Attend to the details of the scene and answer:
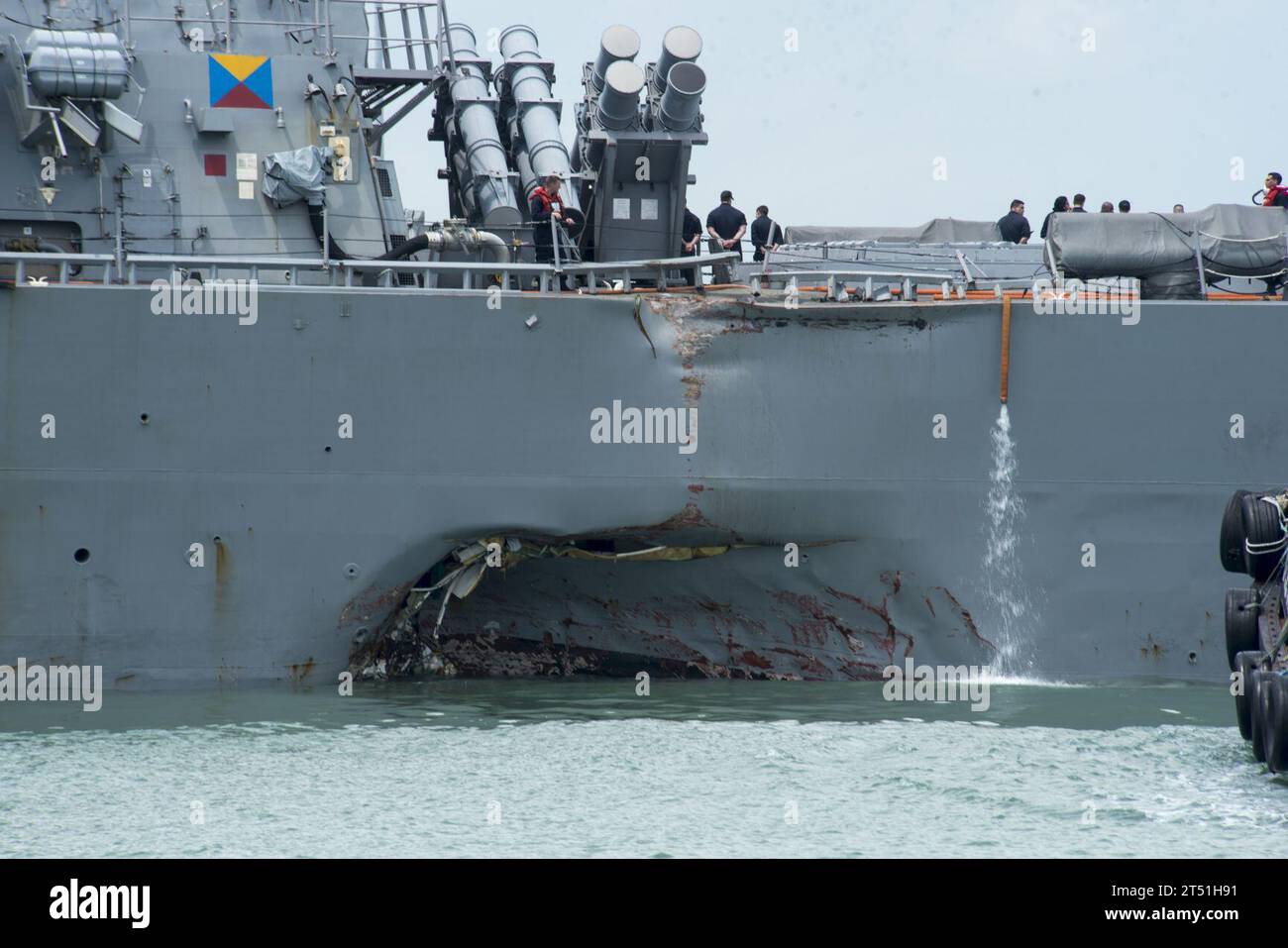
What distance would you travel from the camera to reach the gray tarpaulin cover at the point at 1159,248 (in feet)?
48.1

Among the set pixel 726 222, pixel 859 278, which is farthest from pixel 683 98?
pixel 859 278

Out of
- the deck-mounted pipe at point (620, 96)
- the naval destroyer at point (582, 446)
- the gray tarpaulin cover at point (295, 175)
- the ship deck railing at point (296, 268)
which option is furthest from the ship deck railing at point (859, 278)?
the gray tarpaulin cover at point (295, 175)

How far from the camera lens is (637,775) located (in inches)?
438

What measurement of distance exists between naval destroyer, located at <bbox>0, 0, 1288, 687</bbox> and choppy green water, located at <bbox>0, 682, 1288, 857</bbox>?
2.13 feet

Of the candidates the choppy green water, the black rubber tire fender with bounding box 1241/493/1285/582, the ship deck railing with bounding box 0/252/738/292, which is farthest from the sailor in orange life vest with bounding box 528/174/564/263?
the black rubber tire fender with bounding box 1241/493/1285/582

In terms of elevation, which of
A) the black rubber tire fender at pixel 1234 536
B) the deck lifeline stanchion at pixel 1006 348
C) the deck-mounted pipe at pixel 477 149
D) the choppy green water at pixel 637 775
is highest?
the deck-mounted pipe at pixel 477 149

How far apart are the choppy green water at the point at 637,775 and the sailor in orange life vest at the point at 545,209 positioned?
15.4 ft

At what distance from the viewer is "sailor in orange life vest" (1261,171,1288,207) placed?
620 inches

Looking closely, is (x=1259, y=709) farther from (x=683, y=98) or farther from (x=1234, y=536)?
(x=683, y=98)

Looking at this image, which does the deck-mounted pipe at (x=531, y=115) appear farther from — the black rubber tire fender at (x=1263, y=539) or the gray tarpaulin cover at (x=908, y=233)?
the black rubber tire fender at (x=1263, y=539)

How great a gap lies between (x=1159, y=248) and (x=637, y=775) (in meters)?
7.16

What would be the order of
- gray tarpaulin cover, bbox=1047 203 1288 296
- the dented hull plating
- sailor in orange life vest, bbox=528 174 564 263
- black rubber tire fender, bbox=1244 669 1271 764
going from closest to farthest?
black rubber tire fender, bbox=1244 669 1271 764 → the dented hull plating → gray tarpaulin cover, bbox=1047 203 1288 296 → sailor in orange life vest, bbox=528 174 564 263

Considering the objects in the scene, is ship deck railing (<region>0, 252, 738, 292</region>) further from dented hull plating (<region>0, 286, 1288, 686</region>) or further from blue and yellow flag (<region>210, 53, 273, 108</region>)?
blue and yellow flag (<region>210, 53, 273, 108</region>)
